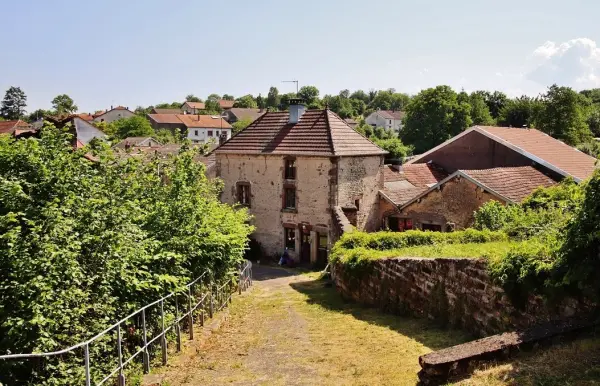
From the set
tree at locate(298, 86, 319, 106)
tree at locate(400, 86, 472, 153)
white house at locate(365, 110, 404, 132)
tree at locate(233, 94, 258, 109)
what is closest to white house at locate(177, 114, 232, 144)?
tree at locate(298, 86, 319, 106)

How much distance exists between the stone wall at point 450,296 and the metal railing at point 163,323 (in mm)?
4394

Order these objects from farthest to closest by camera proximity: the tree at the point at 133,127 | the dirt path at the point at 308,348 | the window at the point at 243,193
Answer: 1. the tree at the point at 133,127
2. the window at the point at 243,193
3. the dirt path at the point at 308,348

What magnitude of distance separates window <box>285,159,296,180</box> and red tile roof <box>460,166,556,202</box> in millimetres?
9601

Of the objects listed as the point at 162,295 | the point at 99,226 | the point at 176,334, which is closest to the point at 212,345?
the point at 176,334

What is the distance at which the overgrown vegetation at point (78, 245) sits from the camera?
287 inches

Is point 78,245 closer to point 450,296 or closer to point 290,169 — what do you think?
point 450,296

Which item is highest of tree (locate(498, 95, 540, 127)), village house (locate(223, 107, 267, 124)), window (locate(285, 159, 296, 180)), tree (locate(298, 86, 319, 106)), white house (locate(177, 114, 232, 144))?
tree (locate(298, 86, 319, 106))

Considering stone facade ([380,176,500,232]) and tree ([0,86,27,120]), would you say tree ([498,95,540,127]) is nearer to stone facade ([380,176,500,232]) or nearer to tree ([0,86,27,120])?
stone facade ([380,176,500,232])

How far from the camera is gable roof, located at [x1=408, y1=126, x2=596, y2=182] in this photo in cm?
2609

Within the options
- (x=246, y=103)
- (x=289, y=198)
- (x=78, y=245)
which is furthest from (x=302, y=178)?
(x=246, y=103)

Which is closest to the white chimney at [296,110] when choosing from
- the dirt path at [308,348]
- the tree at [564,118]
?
the dirt path at [308,348]

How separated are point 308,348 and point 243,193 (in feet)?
68.0

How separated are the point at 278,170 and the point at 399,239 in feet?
44.9

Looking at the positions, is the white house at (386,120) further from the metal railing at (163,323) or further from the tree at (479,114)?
the metal railing at (163,323)
